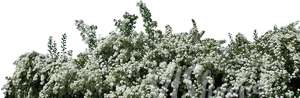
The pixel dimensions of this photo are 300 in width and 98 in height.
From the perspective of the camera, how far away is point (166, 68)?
353 inches

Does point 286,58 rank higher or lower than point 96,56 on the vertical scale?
lower

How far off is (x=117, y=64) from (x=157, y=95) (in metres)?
1.32

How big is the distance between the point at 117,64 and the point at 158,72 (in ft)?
3.20

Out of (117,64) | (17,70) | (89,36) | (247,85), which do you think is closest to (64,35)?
(89,36)

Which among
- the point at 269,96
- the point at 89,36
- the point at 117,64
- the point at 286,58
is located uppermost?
the point at 89,36

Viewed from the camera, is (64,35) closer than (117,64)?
No

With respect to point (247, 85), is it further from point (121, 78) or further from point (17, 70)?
point (17, 70)

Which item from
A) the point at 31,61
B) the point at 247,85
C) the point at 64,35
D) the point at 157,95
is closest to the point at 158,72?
the point at 157,95

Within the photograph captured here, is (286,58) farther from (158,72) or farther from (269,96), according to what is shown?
(158,72)

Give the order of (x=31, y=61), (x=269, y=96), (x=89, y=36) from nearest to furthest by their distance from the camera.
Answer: (x=269, y=96)
(x=31, y=61)
(x=89, y=36)

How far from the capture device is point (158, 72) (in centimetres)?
904

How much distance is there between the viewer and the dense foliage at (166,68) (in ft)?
28.4

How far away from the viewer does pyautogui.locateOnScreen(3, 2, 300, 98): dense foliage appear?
865 centimetres

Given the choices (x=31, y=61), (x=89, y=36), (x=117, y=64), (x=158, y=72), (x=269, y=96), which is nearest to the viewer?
(x=269, y=96)
